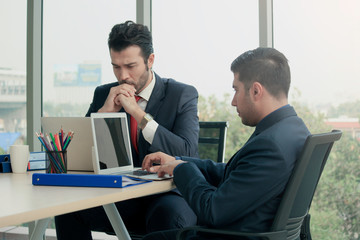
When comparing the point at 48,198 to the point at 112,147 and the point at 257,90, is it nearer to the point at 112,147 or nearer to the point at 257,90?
the point at 112,147

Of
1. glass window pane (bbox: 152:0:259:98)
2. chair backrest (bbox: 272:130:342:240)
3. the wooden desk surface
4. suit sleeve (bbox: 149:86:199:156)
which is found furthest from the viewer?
glass window pane (bbox: 152:0:259:98)

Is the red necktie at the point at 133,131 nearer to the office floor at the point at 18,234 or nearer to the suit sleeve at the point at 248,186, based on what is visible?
the suit sleeve at the point at 248,186

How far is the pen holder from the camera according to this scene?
1.95 m

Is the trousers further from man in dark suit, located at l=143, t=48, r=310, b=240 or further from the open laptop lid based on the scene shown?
man in dark suit, located at l=143, t=48, r=310, b=240

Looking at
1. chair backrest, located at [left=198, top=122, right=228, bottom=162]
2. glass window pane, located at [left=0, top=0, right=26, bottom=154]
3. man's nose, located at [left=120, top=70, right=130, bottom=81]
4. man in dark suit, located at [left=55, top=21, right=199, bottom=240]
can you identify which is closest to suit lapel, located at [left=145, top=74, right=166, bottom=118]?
man in dark suit, located at [left=55, top=21, right=199, bottom=240]

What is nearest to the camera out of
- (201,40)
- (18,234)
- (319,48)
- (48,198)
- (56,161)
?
(48,198)

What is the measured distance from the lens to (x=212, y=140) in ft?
8.70

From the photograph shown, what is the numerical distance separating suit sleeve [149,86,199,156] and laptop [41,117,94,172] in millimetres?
321

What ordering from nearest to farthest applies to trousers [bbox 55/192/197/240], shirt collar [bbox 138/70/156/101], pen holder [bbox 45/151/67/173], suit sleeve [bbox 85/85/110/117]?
pen holder [bbox 45/151/67/173]
trousers [bbox 55/192/197/240]
shirt collar [bbox 138/70/156/101]
suit sleeve [bbox 85/85/110/117]

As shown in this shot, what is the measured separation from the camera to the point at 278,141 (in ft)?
4.79

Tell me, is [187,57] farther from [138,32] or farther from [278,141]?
[278,141]

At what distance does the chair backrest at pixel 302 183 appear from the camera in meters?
1.41

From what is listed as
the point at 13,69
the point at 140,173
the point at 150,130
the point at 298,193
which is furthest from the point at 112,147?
the point at 13,69

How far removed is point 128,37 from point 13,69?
203 cm
